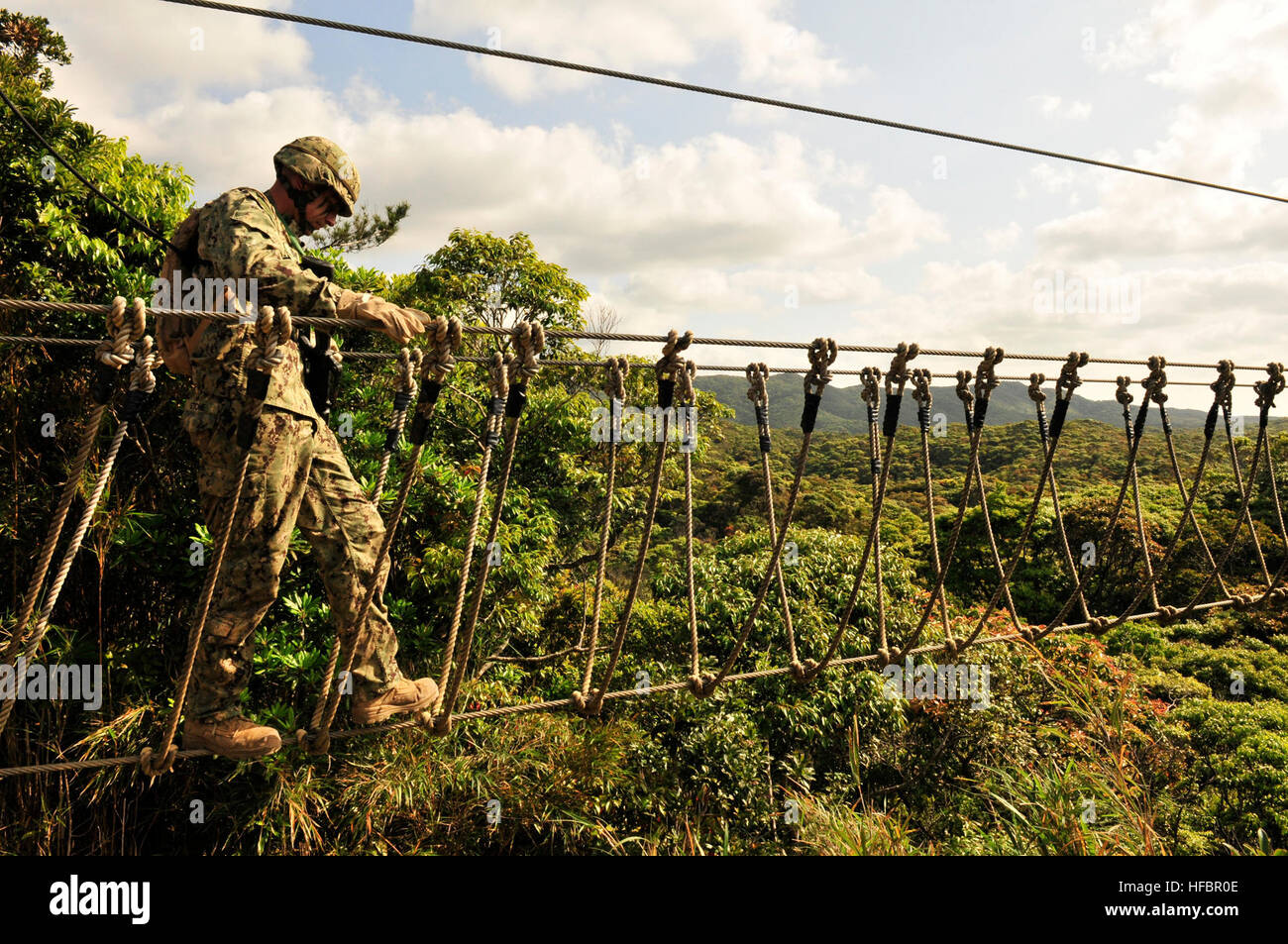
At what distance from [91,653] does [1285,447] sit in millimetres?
19048

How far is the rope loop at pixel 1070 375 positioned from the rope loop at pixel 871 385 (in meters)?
0.81

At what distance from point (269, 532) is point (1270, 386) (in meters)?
4.31

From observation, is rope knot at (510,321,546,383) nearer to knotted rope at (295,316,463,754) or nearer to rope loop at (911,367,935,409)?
knotted rope at (295,316,463,754)

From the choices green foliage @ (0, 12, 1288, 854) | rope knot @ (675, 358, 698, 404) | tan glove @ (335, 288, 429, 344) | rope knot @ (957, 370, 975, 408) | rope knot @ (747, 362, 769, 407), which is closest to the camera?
tan glove @ (335, 288, 429, 344)

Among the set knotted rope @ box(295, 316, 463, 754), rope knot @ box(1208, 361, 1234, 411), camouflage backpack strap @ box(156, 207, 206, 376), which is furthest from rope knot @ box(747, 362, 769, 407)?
rope knot @ box(1208, 361, 1234, 411)

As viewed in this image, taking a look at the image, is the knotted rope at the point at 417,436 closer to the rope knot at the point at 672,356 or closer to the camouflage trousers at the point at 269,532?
the camouflage trousers at the point at 269,532

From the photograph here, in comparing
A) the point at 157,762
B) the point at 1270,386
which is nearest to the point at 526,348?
the point at 157,762

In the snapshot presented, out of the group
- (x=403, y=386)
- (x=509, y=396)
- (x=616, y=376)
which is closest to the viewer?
(x=403, y=386)

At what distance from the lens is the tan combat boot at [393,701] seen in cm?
211

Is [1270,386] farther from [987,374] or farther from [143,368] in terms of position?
[143,368]

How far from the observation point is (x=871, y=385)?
265 centimetres

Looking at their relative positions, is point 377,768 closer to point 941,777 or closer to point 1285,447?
point 941,777

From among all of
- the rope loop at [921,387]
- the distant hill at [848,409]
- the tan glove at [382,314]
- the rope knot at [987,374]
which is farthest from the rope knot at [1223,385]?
the distant hill at [848,409]

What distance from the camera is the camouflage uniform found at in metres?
1.89
